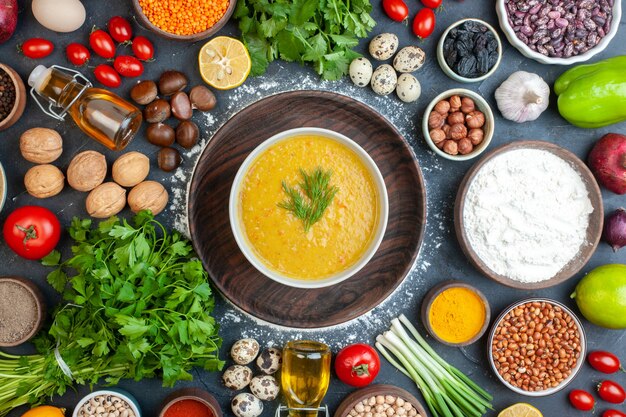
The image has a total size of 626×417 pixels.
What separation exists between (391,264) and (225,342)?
0.84 metres

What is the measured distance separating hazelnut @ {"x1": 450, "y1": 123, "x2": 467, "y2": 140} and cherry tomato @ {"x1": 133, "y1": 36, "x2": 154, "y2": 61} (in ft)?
4.52

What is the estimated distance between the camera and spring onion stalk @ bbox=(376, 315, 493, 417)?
2797 mm

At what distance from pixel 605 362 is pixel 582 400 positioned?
210 mm

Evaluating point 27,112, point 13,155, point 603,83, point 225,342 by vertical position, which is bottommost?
point 225,342

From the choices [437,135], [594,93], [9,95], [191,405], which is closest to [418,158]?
[437,135]

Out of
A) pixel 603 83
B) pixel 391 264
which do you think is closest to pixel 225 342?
pixel 391 264

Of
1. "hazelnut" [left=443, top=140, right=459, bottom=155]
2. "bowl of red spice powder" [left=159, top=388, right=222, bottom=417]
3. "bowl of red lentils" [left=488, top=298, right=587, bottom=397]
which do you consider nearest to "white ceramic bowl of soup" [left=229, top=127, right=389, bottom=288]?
"hazelnut" [left=443, top=140, right=459, bottom=155]

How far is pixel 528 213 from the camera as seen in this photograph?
8.87ft

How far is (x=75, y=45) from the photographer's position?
2639mm

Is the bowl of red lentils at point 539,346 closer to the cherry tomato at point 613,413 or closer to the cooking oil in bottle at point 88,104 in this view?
the cherry tomato at point 613,413

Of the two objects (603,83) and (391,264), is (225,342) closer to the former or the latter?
(391,264)

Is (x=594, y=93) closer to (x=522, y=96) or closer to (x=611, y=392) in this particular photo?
(x=522, y=96)

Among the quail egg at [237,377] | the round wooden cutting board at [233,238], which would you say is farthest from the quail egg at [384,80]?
the quail egg at [237,377]

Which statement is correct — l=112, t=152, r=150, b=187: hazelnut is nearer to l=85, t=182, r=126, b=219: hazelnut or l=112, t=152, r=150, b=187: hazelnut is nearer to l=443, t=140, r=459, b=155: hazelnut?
l=85, t=182, r=126, b=219: hazelnut
